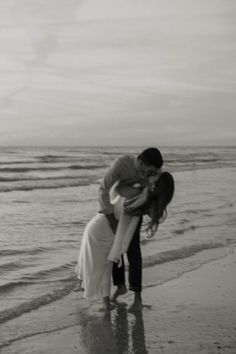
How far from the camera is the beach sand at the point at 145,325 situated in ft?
15.4

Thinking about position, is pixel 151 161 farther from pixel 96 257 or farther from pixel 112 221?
pixel 96 257

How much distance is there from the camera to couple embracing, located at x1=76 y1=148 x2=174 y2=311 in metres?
5.46

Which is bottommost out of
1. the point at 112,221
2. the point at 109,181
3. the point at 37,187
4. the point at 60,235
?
the point at 37,187

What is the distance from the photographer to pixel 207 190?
62.8ft

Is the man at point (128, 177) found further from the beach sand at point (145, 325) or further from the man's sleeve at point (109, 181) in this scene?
the beach sand at point (145, 325)

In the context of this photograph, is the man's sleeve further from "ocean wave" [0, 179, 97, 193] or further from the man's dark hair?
"ocean wave" [0, 179, 97, 193]

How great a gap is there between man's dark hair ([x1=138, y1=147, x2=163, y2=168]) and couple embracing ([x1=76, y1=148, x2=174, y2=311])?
0.11ft

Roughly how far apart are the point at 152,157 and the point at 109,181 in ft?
1.64

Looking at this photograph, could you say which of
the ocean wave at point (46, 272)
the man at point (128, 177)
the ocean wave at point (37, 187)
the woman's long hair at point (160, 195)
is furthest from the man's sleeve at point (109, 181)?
the ocean wave at point (37, 187)

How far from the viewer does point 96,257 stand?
5738 mm

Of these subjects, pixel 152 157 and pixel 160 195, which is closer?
pixel 152 157

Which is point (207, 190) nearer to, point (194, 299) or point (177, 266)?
point (177, 266)

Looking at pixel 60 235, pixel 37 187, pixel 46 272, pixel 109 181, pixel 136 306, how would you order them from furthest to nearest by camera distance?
pixel 37 187 → pixel 60 235 → pixel 46 272 → pixel 136 306 → pixel 109 181

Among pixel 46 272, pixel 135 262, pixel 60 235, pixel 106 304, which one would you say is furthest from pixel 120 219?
pixel 60 235
